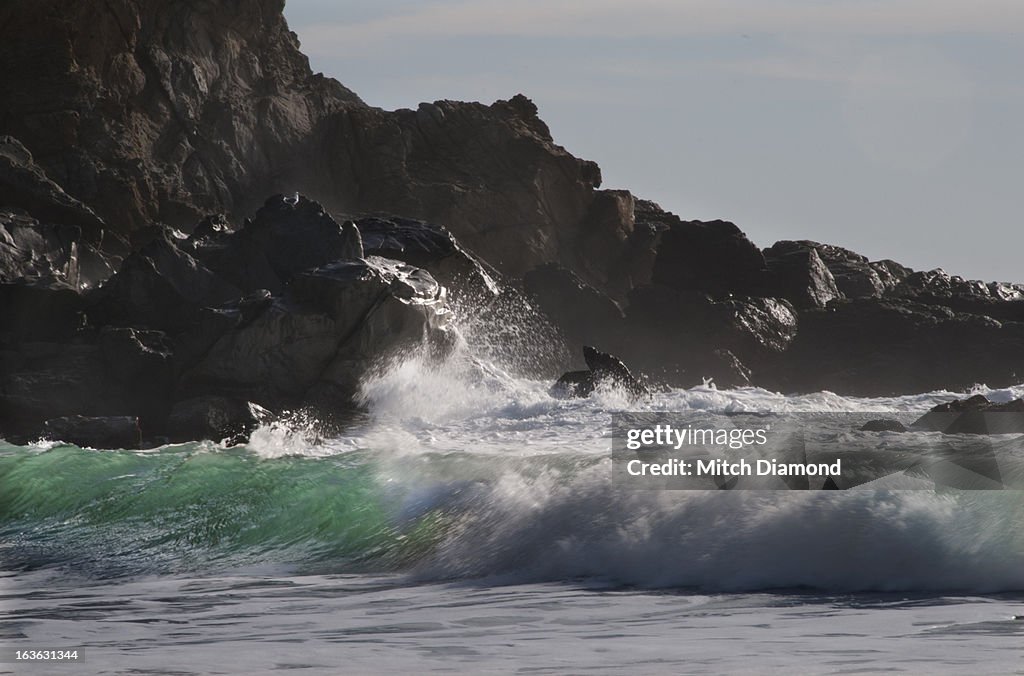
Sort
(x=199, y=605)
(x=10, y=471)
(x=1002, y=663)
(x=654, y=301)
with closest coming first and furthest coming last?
1. (x=1002, y=663)
2. (x=199, y=605)
3. (x=10, y=471)
4. (x=654, y=301)

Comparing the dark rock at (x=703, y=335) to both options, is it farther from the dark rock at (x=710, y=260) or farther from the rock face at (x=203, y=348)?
the rock face at (x=203, y=348)

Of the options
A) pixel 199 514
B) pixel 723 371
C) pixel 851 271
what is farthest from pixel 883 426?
pixel 851 271

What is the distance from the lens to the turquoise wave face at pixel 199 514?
40.3 feet

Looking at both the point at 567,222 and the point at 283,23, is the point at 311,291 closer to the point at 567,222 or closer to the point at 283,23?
the point at 567,222

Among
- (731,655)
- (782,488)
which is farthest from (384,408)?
(731,655)

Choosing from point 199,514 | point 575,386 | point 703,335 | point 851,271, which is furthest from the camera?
point 851,271

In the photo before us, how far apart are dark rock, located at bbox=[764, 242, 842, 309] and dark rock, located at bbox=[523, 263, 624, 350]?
5.54 meters

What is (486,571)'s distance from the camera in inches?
→ 430

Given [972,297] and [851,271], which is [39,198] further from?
[851,271]

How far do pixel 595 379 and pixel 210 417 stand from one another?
6.93 meters

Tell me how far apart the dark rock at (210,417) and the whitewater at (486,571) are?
6.15 m

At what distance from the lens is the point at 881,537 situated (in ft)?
32.9

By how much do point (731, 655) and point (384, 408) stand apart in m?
16.1

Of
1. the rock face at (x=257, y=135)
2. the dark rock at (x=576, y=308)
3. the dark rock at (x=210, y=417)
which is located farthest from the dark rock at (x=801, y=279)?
the dark rock at (x=210, y=417)
